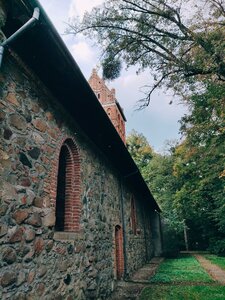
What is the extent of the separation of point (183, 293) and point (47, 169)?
4646 mm

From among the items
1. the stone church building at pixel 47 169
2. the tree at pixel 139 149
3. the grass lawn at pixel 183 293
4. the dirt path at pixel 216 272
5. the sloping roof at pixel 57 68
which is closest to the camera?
the stone church building at pixel 47 169

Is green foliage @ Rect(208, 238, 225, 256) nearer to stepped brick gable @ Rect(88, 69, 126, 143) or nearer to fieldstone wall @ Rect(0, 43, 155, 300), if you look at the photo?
stepped brick gable @ Rect(88, 69, 126, 143)

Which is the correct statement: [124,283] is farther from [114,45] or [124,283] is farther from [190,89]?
[114,45]

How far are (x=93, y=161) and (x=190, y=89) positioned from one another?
3.83 m

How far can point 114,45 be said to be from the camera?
745cm

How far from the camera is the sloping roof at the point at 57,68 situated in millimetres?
2957

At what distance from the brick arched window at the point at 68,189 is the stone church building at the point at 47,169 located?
2cm

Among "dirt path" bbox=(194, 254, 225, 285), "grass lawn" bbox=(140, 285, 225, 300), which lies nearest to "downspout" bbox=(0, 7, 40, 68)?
"grass lawn" bbox=(140, 285, 225, 300)

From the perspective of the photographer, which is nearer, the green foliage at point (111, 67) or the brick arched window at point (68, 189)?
the brick arched window at point (68, 189)

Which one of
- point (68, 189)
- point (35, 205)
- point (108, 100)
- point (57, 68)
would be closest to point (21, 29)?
point (57, 68)

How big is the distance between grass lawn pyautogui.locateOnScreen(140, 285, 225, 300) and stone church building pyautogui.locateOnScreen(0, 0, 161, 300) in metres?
0.99

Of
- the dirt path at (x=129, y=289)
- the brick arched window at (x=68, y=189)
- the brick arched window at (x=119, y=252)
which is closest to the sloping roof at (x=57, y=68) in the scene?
the brick arched window at (x=68, y=189)

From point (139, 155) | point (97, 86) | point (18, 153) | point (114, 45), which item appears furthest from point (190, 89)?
point (139, 155)

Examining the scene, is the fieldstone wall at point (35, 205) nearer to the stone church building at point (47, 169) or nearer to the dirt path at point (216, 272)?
the stone church building at point (47, 169)
